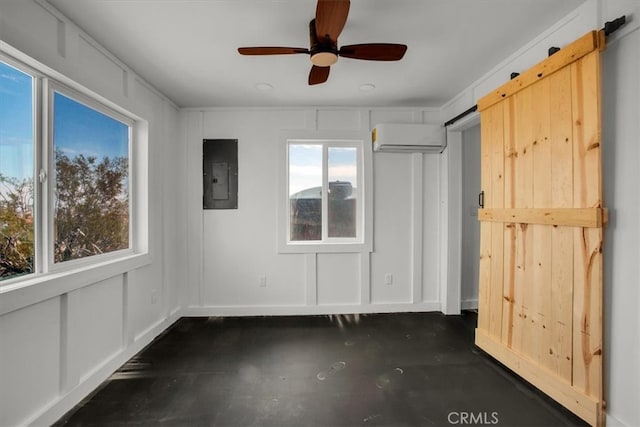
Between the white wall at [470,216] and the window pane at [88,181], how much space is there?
12.1ft

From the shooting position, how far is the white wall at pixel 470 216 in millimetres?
3389

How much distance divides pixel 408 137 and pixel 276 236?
1886 mm

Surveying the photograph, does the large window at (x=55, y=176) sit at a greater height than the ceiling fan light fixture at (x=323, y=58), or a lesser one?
lesser

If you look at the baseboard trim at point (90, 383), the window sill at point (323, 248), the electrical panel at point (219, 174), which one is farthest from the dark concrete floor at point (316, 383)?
the electrical panel at point (219, 174)

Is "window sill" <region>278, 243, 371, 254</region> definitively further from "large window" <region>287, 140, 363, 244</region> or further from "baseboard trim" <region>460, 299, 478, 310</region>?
"baseboard trim" <region>460, 299, 478, 310</region>

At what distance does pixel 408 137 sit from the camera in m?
3.05

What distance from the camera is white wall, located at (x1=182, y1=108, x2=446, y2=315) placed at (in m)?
3.21

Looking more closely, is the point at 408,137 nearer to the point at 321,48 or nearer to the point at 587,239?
the point at 321,48

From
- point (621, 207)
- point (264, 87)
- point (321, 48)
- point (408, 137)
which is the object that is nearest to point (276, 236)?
point (264, 87)

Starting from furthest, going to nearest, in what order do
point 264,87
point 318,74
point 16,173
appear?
point 264,87 < point 318,74 < point 16,173

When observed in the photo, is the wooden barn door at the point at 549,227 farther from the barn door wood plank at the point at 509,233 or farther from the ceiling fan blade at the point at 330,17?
the ceiling fan blade at the point at 330,17

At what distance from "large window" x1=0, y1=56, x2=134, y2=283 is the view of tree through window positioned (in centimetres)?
172

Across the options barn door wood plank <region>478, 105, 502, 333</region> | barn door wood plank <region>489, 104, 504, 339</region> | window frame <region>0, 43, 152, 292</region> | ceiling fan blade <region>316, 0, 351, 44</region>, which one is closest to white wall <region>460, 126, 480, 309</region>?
barn door wood plank <region>478, 105, 502, 333</region>

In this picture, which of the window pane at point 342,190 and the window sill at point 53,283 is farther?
the window pane at point 342,190
